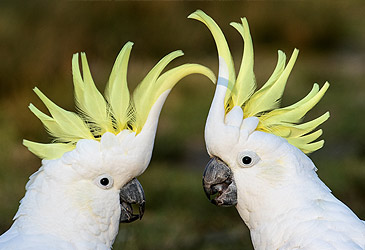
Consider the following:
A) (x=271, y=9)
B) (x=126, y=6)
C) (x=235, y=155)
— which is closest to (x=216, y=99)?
(x=235, y=155)

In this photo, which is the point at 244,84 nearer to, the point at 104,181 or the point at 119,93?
the point at 119,93

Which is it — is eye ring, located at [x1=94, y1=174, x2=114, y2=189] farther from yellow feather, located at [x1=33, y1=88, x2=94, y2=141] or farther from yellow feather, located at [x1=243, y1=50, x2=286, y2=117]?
yellow feather, located at [x1=243, y1=50, x2=286, y2=117]

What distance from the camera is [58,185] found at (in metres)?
2.95

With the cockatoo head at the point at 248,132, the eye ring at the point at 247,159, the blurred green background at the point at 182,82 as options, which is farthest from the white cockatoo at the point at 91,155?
the blurred green background at the point at 182,82

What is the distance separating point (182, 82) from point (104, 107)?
16.3 ft

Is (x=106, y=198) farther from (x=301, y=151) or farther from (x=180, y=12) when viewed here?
(x=180, y=12)

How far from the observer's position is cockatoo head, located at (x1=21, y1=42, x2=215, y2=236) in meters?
2.95

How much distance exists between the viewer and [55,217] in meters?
2.93

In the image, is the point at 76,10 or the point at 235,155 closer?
the point at 235,155

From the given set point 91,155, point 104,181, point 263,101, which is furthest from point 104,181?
point 263,101

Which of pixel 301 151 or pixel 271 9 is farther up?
pixel 301 151

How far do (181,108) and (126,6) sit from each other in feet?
4.39

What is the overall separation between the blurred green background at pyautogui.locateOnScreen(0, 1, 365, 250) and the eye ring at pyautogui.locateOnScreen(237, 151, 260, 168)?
181 centimetres

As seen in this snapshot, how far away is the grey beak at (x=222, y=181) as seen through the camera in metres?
3.14
